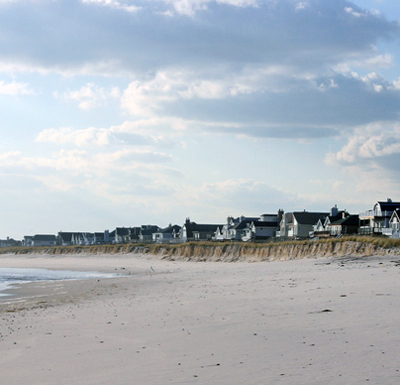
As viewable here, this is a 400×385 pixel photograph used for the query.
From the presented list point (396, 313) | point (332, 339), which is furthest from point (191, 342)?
point (396, 313)

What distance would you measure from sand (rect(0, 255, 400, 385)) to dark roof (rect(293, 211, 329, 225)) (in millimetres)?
84586

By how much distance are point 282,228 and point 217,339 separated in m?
103

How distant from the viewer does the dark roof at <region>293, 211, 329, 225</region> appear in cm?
10525

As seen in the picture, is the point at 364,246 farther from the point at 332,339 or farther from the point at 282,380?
the point at 282,380

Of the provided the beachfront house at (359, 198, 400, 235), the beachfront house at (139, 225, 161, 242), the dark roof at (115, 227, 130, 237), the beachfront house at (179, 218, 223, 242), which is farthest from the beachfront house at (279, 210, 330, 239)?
the dark roof at (115, 227, 130, 237)

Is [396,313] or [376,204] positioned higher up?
[376,204]

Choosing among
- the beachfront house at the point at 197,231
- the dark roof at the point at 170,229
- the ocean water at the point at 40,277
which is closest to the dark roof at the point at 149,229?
the dark roof at the point at 170,229

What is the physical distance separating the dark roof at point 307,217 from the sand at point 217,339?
84586 millimetres

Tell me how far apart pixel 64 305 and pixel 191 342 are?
11506 mm

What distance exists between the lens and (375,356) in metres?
10.1

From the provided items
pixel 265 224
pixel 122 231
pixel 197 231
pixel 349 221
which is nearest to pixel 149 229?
pixel 122 231

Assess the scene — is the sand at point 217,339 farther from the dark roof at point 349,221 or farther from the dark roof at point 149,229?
the dark roof at point 149,229

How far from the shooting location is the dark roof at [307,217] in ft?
345

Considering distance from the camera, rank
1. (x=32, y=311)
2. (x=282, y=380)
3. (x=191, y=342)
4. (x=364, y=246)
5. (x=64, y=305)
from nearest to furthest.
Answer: (x=282, y=380)
(x=191, y=342)
(x=32, y=311)
(x=64, y=305)
(x=364, y=246)
